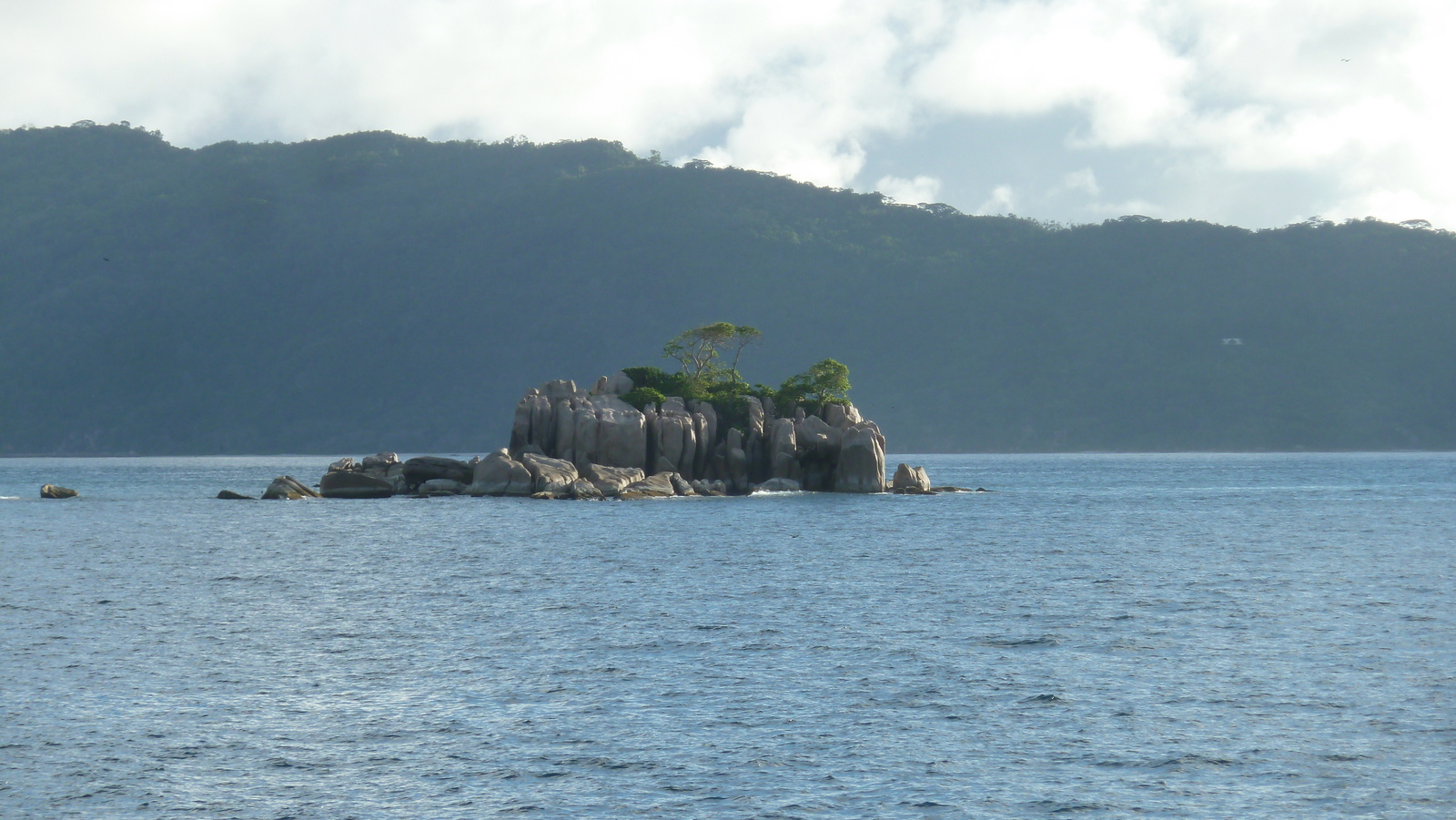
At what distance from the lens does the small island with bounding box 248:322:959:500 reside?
94500 millimetres

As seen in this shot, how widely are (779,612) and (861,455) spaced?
6001 cm

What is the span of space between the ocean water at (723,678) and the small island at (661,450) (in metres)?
30.5

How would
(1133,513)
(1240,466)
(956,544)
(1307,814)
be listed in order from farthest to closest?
(1240,466)
(1133,513)
(956,544)
(1307,814)

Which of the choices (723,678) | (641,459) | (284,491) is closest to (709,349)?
(641,459)

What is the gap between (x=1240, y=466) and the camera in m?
176

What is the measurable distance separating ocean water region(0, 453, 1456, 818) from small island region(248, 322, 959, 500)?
30537 millimetres

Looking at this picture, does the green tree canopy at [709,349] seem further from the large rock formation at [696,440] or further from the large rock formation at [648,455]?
the large rock formation at [696,440]

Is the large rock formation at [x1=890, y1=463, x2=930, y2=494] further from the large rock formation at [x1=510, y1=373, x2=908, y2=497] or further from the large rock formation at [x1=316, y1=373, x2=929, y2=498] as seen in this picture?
the large rock formation at [x1=510, y1=373, x2=908, y2=497]

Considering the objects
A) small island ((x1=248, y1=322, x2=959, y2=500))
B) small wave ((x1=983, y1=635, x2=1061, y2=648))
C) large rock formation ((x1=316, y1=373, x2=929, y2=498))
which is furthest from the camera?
small island ((x1=248, y1=322, x2=959, y2=500))

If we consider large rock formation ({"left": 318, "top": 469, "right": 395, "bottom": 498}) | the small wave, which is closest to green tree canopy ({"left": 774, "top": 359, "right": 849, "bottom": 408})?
large rock formation ({"left": 318, "top": 469, "right": 395, "bottom": 498})

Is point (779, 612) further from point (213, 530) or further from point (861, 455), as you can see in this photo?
point (861, 455)

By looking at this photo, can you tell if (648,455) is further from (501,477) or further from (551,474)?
(501,477)

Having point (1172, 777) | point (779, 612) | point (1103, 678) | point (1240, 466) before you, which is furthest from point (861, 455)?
point (1240, 466)

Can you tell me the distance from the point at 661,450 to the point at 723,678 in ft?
228
